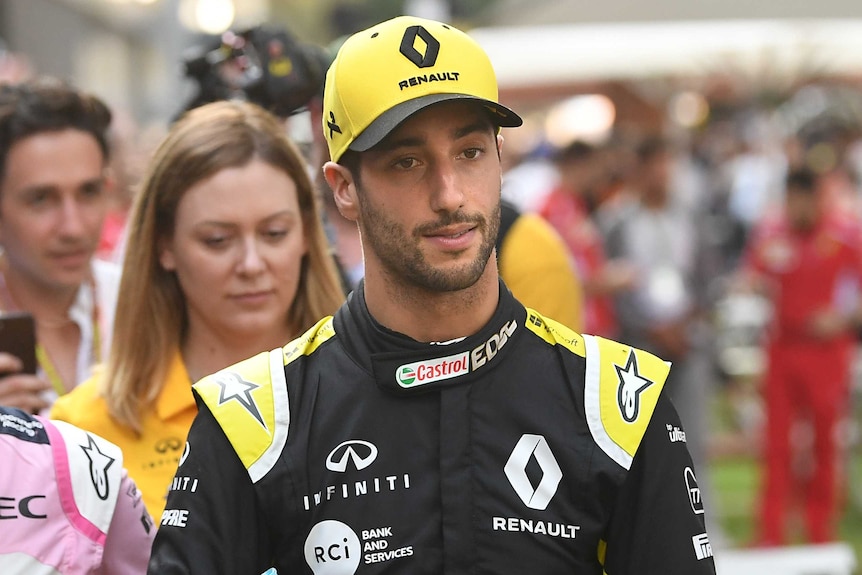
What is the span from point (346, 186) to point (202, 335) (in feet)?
3.62

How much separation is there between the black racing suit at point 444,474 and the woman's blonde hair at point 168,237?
0.97m

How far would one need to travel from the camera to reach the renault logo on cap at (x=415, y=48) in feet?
7.65

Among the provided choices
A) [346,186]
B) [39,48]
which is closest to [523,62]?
[346,186]

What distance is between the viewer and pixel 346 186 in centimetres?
246

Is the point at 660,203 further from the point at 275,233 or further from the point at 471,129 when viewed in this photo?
the point at 471,129

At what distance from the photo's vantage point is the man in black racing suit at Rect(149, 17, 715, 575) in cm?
231

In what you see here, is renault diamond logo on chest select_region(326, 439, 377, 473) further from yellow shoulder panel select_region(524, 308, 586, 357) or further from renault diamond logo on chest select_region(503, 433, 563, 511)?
yellow shoulder panel select_region(524, 308, 586, 357)

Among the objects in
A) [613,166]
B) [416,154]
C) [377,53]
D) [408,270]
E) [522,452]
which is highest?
[613,166]

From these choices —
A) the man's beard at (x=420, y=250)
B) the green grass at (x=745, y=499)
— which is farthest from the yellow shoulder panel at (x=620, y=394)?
the green grass at (x=745, y=499)

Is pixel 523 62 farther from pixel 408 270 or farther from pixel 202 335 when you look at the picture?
pixel 408 270

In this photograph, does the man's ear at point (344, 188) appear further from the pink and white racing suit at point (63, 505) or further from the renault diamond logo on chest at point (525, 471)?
the pink and white racing suit at point (63, 505)

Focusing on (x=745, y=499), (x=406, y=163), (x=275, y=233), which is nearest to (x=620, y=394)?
(x=406, y=163)

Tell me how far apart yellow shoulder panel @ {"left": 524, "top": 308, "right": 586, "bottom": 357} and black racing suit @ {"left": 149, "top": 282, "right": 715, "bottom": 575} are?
48 millimetres

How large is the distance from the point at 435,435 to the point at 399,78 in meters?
0.62
